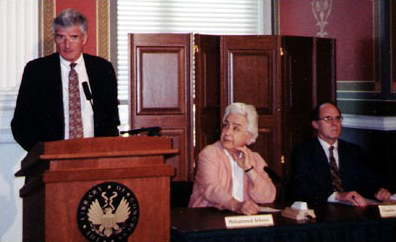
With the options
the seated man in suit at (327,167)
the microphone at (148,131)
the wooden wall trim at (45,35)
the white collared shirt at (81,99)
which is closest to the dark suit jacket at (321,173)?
the seated man in suit at (327,167)

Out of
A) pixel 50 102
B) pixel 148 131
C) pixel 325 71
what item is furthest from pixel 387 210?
pixel 325 71

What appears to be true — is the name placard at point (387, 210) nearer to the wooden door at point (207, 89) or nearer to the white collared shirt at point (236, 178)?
the white collared shirt at point (236, 178)

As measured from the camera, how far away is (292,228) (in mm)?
2900

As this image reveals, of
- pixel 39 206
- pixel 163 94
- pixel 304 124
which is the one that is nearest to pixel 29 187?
pixel 39 206

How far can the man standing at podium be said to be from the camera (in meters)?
3.27

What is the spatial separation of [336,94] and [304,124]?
0.44m

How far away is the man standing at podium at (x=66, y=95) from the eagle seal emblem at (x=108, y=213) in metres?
0.78

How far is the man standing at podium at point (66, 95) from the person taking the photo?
3270 millimetres

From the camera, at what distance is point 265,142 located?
645cm

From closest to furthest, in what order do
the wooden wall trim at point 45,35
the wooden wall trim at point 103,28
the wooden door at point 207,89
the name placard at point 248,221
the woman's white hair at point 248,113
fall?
the name placard at point 248,221
the woman's white hair at point 248,113
the wooden wall trim at point 45,35
the wooden door at point 207,89
the wooden wall trim at point 103,28

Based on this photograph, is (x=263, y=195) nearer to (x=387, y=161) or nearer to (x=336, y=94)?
(x=387, y=161)

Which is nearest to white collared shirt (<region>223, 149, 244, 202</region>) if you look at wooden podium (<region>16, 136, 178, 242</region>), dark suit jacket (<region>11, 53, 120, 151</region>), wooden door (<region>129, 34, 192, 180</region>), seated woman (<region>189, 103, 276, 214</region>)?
seated woman (<region>189, 103, 276, 214</region>)

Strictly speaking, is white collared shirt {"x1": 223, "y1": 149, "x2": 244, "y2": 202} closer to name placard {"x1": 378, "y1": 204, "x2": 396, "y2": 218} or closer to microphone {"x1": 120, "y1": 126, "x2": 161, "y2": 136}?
name placard {"x1": 378, "y1": 204, "x2": 396, "y2": 218}

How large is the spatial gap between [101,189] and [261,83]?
410cm
